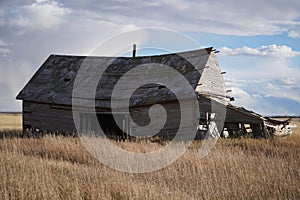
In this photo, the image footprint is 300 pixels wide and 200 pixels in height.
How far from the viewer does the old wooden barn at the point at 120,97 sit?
1912 centimetres

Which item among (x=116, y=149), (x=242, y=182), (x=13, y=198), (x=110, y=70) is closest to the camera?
(x=13, y=198)

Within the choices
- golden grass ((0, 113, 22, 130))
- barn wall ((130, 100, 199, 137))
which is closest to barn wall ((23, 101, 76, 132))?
barn wall ((130, 100, 199, 137))

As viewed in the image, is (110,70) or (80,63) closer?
(110,70)

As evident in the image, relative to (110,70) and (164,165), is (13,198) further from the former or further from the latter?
(110,70)

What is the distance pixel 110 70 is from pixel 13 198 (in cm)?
1850

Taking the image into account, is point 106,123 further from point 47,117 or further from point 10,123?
point 10,123

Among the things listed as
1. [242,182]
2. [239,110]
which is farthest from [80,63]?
[242,182]

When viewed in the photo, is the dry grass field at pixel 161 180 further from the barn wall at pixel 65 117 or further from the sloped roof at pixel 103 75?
the sloped roof at pixel 103 75

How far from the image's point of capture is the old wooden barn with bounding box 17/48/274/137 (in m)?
19.1

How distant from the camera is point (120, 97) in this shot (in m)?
21.8

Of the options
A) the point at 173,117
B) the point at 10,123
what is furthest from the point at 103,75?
the point at 10,123

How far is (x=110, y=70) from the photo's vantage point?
2508cm

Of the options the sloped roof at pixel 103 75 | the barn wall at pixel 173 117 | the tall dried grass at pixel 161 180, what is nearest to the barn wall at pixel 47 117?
the sloped roof at pixel 103 75

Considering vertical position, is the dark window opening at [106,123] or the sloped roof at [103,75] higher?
the sloped roof at [103,75]
